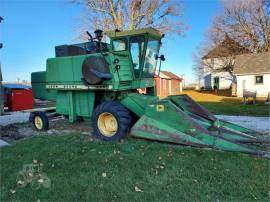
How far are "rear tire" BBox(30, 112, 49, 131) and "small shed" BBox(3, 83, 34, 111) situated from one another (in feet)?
22.7

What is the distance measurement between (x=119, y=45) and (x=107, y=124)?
6.56 feet

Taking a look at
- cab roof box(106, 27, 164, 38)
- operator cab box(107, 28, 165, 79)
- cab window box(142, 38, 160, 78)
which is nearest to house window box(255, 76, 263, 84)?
cab window box(142, 38, 160, 78)

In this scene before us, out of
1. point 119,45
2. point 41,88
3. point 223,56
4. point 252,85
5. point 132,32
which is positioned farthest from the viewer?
point 223,56

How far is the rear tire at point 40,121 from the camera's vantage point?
7344mm

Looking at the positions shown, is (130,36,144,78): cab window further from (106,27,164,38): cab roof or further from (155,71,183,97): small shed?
(155,71,183,97): small shed

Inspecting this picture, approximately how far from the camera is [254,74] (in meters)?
22.7

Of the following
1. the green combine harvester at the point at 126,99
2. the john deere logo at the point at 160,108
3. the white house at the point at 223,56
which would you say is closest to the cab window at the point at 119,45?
Answer: the green combine harvester at the point at 126,99

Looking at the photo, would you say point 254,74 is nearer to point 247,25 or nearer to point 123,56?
point 247,25

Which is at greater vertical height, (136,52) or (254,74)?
(254,74)

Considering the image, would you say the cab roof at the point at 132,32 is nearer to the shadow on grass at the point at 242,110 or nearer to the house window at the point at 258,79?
the shadow on grass at the point at 242,110

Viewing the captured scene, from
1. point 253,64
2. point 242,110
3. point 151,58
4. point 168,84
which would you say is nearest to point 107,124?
point 151,58

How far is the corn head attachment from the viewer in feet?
14.9

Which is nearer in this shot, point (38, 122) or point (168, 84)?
point (38, 122)

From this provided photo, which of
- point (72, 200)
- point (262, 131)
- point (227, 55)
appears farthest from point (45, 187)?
point (227, 55)
